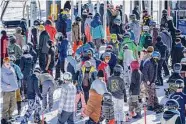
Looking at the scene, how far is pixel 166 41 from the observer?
69.1 ft

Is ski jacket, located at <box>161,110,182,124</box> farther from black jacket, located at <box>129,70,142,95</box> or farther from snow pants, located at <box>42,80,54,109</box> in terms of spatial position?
snow pants, located at <box>42,80,54,109</box>

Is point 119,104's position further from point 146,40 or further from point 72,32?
point 72,32

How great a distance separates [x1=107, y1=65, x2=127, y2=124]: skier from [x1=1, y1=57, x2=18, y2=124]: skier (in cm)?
248

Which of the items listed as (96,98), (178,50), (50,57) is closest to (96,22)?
(178,50)

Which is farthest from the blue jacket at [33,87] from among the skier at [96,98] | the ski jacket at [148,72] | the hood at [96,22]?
the hood at [96,22]

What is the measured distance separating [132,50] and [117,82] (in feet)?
13.0

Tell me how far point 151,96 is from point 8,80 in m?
4.07

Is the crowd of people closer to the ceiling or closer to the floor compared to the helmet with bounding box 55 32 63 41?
closer to the floor

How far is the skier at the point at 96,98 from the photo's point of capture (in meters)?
15.1

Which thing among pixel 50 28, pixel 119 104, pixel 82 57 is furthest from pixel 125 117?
pixel 50 28

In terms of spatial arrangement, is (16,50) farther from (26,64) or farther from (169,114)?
(169,114)

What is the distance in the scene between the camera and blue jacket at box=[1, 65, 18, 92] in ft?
51.6

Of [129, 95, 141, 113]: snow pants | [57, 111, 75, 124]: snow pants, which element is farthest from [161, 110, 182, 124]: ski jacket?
[129, 95, 141, 113]: snow pants

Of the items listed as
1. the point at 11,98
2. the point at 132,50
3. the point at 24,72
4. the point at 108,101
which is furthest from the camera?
the point at 132,50
